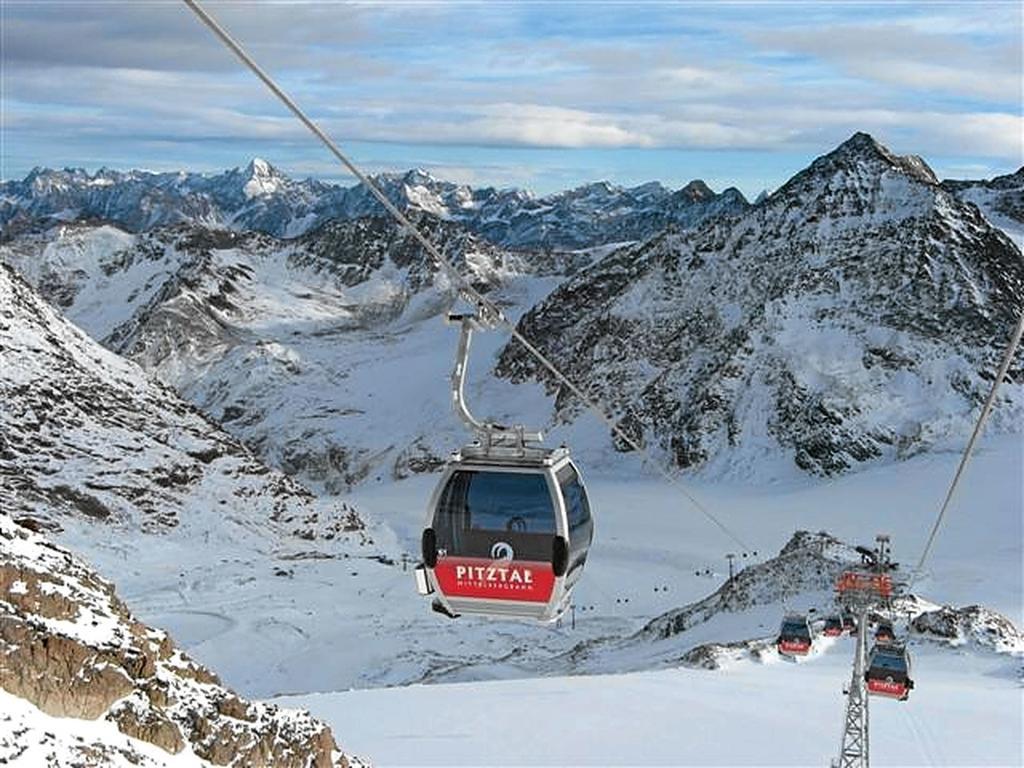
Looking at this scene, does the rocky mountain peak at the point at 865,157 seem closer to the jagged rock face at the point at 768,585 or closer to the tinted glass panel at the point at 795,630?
the jagged rock face at the point at 768,585

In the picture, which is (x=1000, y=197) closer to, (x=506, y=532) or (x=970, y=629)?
(x=970, y=629)

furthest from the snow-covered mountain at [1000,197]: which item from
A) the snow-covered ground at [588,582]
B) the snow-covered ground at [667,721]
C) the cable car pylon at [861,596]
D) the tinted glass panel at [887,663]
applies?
the cable car pylon at [861,596]

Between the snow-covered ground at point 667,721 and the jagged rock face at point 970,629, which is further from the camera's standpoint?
the jagged rock face at point 970,629

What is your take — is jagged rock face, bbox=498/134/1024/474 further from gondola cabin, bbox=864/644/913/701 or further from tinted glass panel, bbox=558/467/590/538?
tinted glass panel, bbox=558/467/590/538

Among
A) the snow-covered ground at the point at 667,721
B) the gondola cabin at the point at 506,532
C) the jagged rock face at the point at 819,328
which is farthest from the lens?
the jagged rock face at the point at 819,328

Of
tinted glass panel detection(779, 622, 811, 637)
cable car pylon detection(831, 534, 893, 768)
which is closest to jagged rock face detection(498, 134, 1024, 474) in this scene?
tinted glass panel detection(779, 622, 811, 637)

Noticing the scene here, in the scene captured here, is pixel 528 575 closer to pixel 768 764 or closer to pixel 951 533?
pixel 768 764
